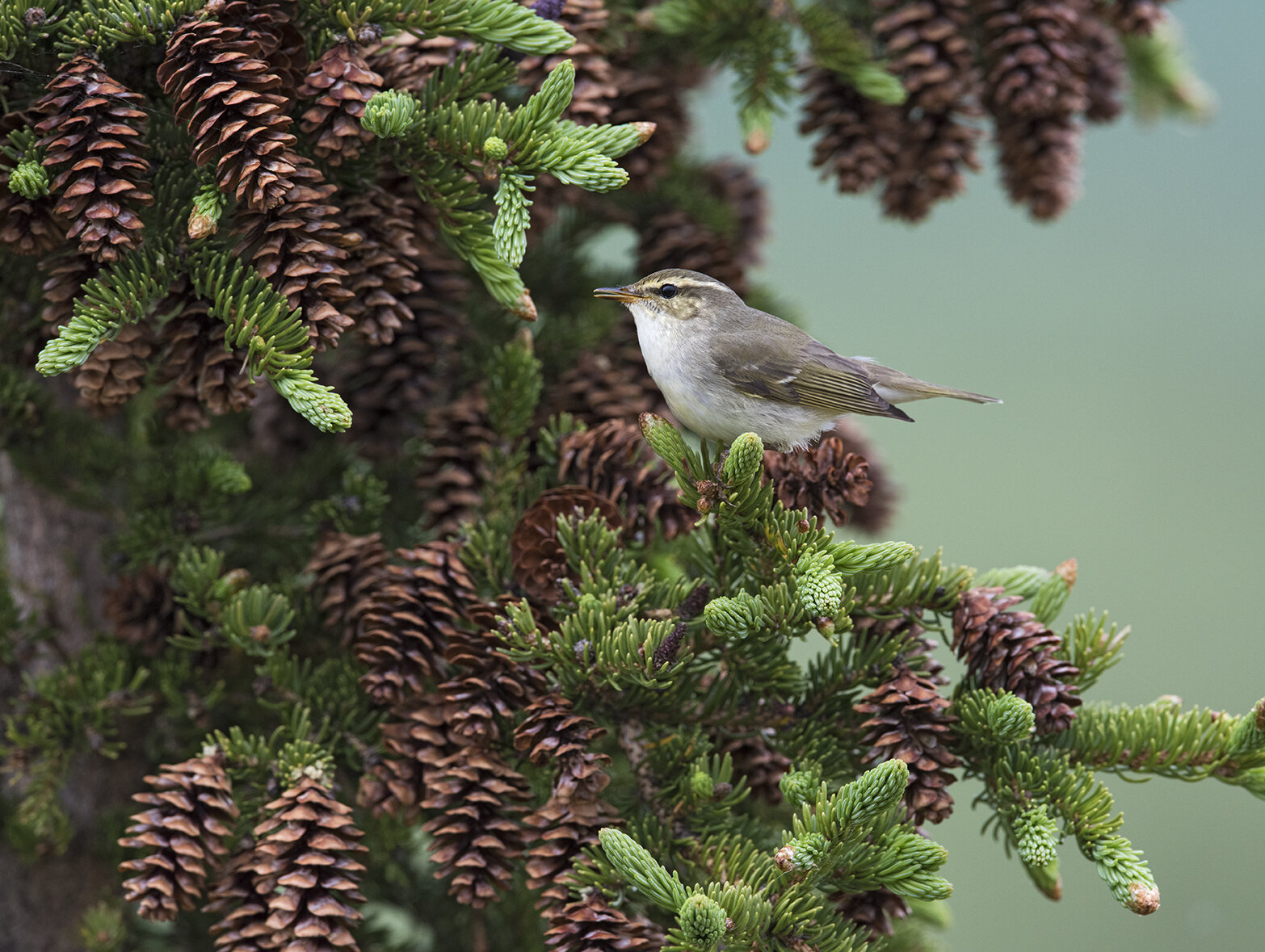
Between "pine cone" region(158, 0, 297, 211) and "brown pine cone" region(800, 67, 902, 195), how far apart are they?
116 centimetres

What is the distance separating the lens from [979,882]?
488 centimetres

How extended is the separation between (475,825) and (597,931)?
0.79 feet

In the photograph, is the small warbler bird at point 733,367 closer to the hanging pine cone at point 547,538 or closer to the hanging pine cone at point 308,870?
the hanging pine cone at point 547,538

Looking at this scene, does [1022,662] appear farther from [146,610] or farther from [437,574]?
[146,610]

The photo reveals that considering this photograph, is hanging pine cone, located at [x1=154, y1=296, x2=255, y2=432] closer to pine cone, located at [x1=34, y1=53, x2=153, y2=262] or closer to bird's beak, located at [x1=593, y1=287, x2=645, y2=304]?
pine cone, located at [x1=34, y1=53, x2=153, y2=262]

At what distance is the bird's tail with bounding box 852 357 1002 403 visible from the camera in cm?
245

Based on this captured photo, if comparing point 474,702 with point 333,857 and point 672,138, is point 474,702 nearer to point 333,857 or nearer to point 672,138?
point 333,857

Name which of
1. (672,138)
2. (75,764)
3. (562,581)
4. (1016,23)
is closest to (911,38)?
(1016,23)

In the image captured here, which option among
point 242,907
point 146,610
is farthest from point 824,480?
point 146,610

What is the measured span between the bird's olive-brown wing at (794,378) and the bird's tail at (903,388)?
0.20m

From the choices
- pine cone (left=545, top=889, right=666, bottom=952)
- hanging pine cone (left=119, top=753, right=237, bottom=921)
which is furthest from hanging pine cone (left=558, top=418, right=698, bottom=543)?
hanging pine cone (left=119, top=753, right=237, bottom=921)

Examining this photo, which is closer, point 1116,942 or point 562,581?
point 562,581

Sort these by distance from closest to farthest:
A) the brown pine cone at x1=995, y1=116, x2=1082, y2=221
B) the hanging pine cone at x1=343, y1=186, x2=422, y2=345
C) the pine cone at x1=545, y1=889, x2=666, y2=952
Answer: the pine cone at x1=545, y1=889, x2=666, y2=952 → the hanging pine cone at x1=343, y1=186, x2=422, y2=345 → the brown pine cone at x1=995, y1=116, x2=1082, y2=221

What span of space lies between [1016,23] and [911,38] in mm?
201
